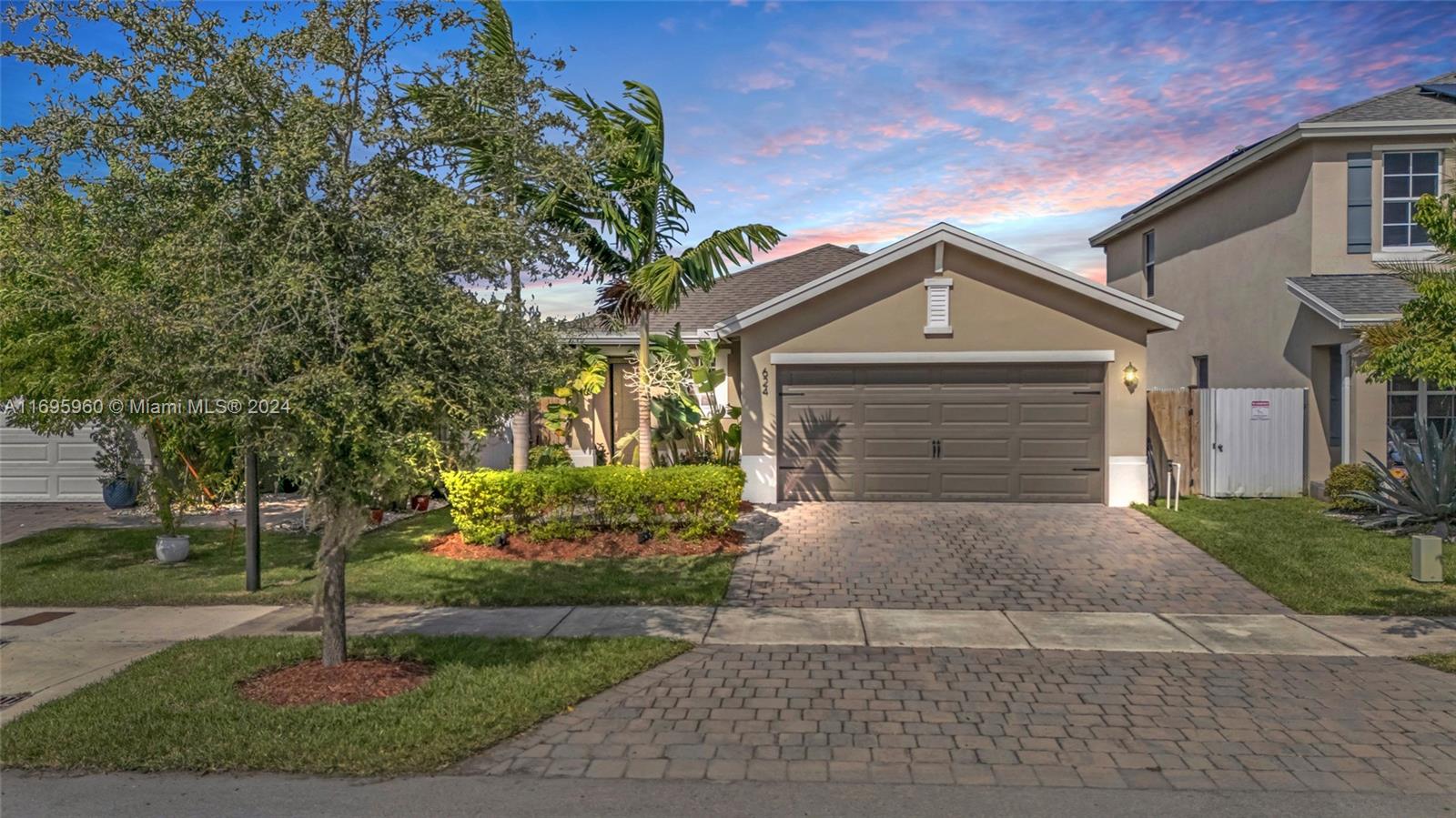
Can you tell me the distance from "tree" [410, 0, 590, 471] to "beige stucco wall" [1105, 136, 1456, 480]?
13342mm

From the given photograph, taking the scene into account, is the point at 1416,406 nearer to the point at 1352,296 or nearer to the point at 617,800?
the point at 1352,296

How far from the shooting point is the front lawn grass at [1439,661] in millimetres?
7387

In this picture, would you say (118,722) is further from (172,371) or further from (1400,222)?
(1400,222)

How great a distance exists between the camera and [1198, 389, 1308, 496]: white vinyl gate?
53.3 ft

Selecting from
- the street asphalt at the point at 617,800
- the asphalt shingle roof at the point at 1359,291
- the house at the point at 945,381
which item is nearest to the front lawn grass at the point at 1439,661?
the street asphalt at the point at 617,800

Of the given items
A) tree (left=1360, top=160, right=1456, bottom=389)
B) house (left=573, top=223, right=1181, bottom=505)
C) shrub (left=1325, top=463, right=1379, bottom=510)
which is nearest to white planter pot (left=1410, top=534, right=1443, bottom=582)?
tree (left=1360, top=160, right=1456, bottom=389)

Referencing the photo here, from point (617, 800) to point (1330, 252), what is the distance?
16.3 metres

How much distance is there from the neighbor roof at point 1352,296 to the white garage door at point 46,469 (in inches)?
852

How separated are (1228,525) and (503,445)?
1311cm

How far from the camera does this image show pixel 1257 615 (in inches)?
356

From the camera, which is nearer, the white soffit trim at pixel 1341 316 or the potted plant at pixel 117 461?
the potted plant at pixel 117 461

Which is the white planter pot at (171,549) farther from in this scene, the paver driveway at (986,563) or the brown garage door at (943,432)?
the brown garage door at (943,432)

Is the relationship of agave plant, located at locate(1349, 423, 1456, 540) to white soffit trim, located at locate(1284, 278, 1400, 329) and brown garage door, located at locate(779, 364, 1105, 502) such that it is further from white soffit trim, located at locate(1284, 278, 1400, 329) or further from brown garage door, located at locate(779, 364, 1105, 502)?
brown garage door, located at locate(779, 364, 1105, 502)

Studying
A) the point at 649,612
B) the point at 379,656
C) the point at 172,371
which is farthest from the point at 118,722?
the point at 649,612
